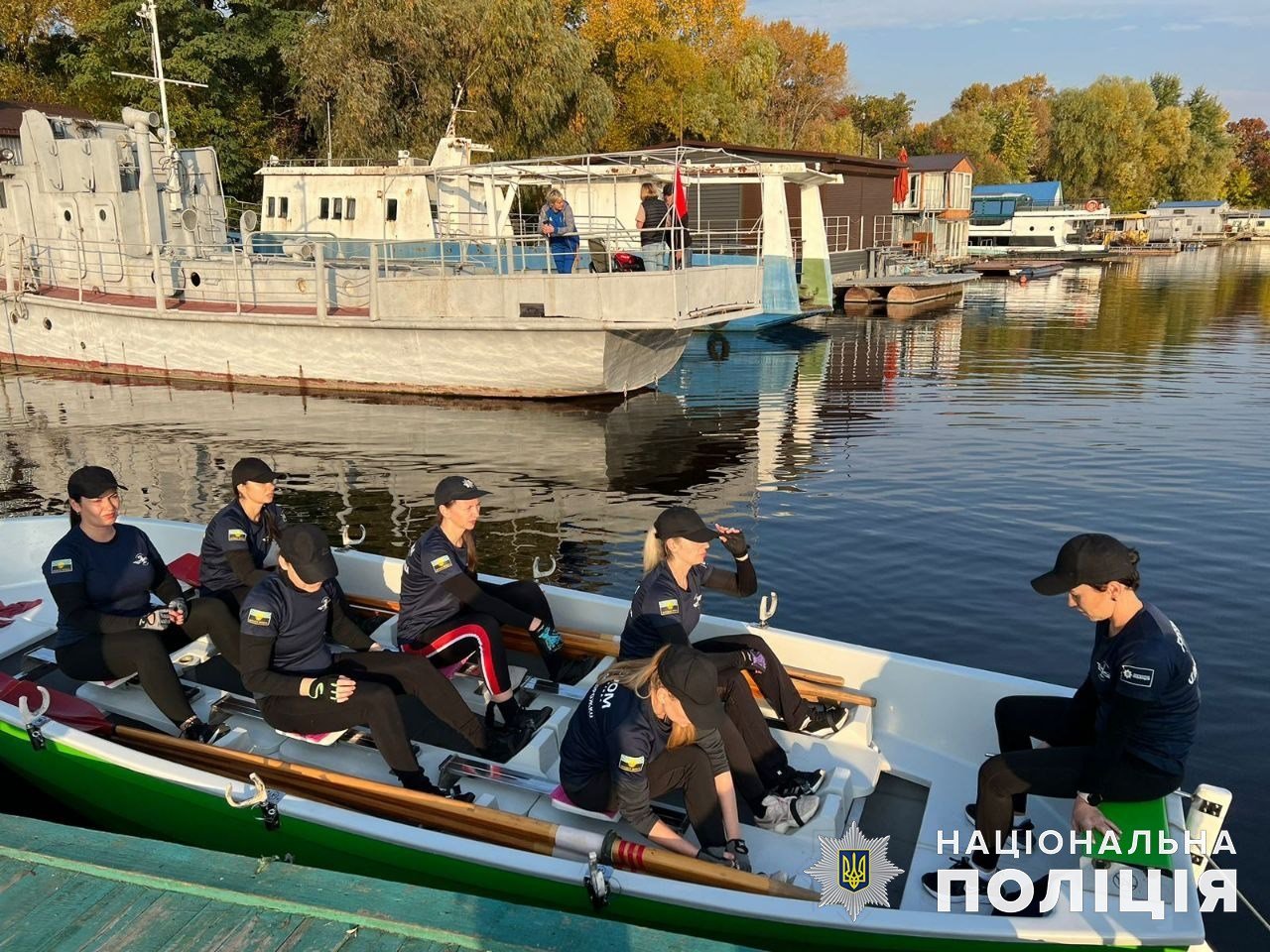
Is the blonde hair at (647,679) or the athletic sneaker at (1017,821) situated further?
the athletic sneaker at (1017,821)

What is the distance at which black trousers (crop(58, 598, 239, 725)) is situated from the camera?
6242 mm

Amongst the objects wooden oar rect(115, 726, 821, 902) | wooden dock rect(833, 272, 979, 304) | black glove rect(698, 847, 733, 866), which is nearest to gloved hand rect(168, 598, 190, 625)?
wooden oar rect(115, 726, 821, 902)

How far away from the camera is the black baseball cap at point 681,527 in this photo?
18.4 feet

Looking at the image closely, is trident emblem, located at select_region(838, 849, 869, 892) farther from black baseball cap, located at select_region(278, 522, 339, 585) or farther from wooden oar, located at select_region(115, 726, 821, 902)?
black baseball cap, located at select_region(278, 522, 339, 585)

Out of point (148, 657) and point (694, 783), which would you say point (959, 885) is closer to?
point (694, 783)

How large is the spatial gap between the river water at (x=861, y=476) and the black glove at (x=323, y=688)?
5.10 metres

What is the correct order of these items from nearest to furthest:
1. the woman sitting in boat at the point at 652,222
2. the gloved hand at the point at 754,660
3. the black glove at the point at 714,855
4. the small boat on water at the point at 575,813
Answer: the small boat on water at the point at 575,813
the black glove at the point at 714,855
the gloved hand at the point at 754,660
the woman sitting in boat at the point at 652,222

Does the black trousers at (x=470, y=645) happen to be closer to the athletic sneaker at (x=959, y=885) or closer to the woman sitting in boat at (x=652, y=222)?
the athletic sneaker at (x=959, y=885)

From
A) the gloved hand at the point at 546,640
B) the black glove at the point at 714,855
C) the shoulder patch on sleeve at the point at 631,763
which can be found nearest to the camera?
the shoulder patch on sleeve at the point at 631,763

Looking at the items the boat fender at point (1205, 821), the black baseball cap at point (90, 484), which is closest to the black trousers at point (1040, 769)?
the boat fender at point (1205, 821)

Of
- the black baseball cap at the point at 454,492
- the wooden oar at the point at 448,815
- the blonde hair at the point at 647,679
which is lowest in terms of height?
the wooden oar at the point at 448,815

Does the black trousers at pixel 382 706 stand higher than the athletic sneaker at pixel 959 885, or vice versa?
the black trousers at pixel 382 706

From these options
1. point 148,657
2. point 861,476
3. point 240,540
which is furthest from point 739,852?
point 861,476

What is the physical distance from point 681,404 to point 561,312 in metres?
3.78
